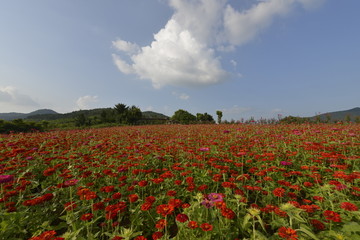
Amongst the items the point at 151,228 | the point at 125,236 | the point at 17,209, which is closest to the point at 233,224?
the point at 151,228

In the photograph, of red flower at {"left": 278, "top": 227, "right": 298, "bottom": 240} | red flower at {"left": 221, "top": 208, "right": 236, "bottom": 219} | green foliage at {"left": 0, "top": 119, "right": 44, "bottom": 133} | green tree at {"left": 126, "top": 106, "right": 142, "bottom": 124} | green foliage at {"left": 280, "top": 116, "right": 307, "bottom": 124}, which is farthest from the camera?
green tree at {"left": 126, "top": 106, "right": 142, "bottom": 124}

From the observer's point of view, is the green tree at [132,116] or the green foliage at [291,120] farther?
the green tree at [132,116]

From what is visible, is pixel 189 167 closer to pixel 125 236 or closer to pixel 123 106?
pixel 125 236

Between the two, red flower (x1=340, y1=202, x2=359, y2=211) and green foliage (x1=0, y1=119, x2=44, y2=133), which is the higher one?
green foliage (x1=0, y1=119, x2=44, y2=133)

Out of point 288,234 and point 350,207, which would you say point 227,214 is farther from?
point 350,207

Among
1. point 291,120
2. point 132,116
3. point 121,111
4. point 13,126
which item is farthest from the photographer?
point 121,111

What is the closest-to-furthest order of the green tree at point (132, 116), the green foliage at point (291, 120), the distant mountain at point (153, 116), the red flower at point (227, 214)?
1. the red flower at point (227, 214)
2. the green foliage at point (291, 120)
3. the green tree at point (132, 116)
4. the distant mountain at point (153, 116)

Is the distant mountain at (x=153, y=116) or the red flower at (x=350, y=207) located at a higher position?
the distant mountain at (x=153, y=116)

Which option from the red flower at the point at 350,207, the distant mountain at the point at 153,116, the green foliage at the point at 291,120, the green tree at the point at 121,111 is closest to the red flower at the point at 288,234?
the red flower at the point at 350,207

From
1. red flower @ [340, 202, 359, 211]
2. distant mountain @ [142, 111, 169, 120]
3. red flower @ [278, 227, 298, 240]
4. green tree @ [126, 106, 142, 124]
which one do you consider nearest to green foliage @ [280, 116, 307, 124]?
red flower @ [340, 202, 359, 211]

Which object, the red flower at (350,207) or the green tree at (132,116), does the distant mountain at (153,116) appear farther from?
the red flower at (350,207)

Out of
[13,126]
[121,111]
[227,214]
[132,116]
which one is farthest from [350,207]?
[121,111]

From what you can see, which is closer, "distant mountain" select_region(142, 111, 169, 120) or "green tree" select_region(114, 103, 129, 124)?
"green tree" select_region(114, 103, 129, 124)

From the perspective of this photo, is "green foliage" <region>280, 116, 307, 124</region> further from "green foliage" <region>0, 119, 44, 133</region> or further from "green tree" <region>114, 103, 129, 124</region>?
"green tree" <region>114, 103, 129, 124</region>
